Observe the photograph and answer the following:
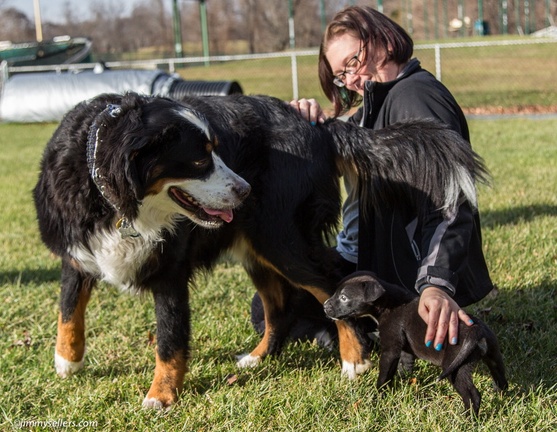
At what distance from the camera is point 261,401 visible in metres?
3.18

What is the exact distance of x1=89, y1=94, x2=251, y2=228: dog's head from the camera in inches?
111

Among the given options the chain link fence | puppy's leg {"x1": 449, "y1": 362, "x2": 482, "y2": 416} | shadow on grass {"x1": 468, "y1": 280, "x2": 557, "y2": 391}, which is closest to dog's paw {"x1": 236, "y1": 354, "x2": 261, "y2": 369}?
puppy's leg {"x1": 449, "y1": 362, "x2": 482, "y2": 416}

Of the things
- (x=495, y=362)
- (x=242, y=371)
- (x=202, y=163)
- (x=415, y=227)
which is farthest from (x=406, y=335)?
(x=202, y=163)

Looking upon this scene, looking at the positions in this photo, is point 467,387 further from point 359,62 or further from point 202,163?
point 359,62

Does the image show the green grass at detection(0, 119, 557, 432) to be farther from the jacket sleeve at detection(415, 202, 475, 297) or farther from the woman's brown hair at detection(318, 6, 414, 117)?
the woman's brown hair at detection(318, 6, 414, 117)

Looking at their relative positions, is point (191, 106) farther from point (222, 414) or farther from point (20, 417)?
point (20, 417)

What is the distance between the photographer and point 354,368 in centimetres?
350

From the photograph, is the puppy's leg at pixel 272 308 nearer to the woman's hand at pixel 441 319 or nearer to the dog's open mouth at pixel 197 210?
the dog's open mouth at pixel 197 210

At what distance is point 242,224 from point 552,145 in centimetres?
870

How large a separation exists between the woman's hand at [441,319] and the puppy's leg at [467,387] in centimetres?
13

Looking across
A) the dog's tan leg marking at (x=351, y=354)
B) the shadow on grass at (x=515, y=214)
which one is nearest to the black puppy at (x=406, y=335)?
the dog's tan leg marking at (x=351, y=354)

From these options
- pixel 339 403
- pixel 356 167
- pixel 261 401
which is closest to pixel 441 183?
pixel 356 167

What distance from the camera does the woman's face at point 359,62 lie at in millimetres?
3719

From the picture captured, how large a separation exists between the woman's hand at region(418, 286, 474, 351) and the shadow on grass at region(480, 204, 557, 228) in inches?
137
